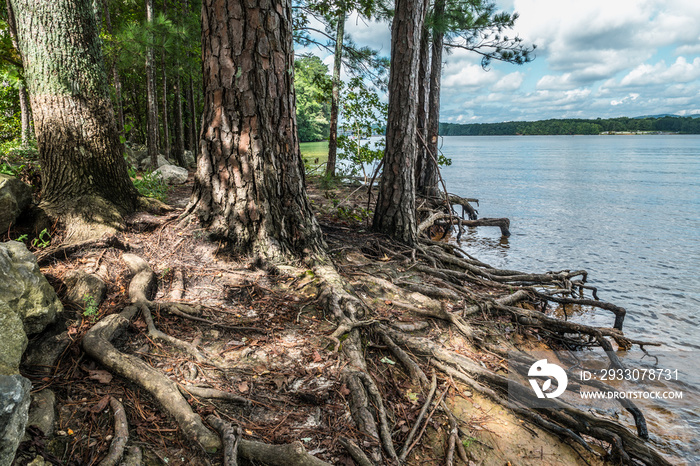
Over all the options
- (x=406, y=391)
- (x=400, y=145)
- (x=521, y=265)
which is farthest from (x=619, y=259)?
(x=406, y=391)

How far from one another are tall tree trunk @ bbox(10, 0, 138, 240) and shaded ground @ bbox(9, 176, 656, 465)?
0.55 metres

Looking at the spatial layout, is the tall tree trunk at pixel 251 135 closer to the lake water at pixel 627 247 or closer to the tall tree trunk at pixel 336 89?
the lake water at pixel 627 247

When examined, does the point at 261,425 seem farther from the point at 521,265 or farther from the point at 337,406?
the point at 521,265

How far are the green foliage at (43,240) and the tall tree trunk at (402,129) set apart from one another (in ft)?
14.7

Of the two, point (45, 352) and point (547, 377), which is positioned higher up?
point (45, 352)

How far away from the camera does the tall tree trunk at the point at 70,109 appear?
12.6 ft

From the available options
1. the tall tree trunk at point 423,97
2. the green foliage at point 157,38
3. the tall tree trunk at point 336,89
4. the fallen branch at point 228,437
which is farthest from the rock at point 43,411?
the tall tree trunk at point 336,89

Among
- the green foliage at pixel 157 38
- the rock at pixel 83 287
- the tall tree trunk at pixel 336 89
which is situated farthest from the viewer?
the tall tree trunk at pixel 336 89

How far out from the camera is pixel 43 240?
3.67 metres

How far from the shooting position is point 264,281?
157 inches

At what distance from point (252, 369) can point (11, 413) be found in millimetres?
1575

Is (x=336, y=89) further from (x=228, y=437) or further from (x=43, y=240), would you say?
(x=228, y=437)

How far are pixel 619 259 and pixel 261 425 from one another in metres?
10.2

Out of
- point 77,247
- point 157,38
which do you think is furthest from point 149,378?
point 157,38
